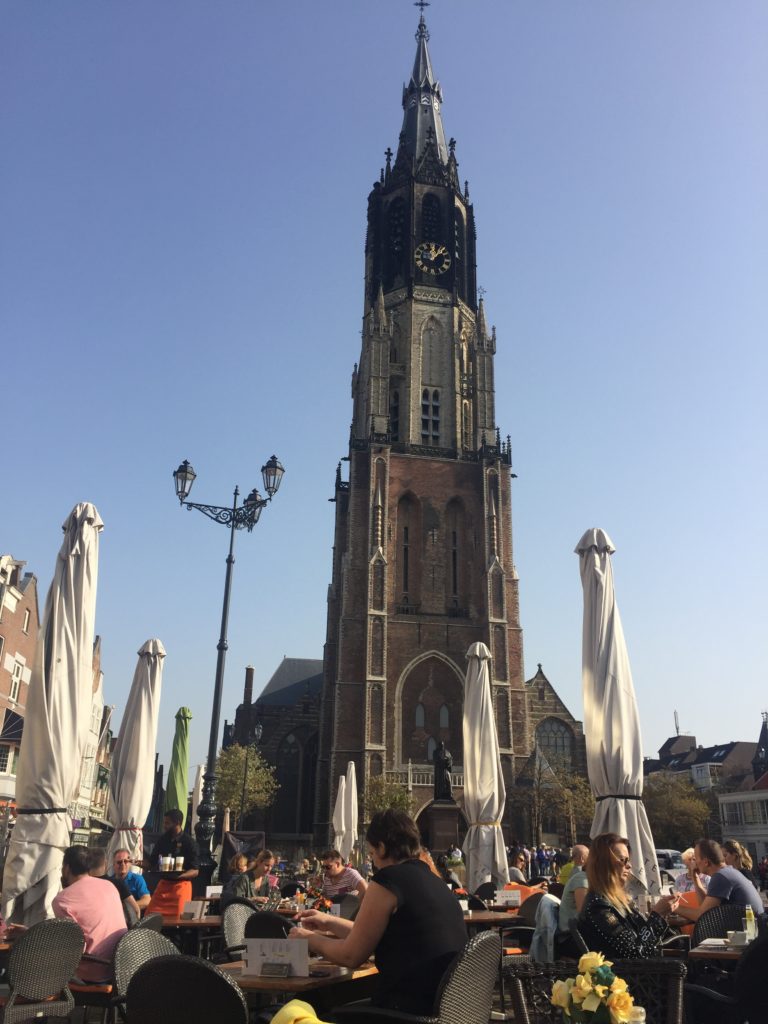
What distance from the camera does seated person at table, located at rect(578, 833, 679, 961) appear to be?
14.3 feet

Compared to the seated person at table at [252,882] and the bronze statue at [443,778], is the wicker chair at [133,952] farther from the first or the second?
the bronze statue at [443,778]

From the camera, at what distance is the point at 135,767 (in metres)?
11.1

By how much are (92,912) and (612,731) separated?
216 inches

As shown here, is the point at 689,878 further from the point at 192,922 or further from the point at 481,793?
the point at 192,922

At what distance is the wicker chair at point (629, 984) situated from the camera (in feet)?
10.4

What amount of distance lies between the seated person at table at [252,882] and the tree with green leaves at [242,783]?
34.9 metres

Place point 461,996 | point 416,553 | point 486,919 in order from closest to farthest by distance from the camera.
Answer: point 461,996 → point 486,919 → point 416,553

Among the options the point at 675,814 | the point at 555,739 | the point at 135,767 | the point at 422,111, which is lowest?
the point at 675,814

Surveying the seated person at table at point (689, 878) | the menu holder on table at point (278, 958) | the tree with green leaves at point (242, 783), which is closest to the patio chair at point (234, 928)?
the menu holder on table at point (278, 958)

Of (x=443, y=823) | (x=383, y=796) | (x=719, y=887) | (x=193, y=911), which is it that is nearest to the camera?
(x=719, y=887)

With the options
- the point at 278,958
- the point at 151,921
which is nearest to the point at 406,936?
the point at 278,958

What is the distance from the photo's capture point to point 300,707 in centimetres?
5272

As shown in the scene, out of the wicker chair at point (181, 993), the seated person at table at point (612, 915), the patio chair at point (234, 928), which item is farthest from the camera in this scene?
the patio chair at point (234, 928)

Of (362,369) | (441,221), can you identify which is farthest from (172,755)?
(441,221)
